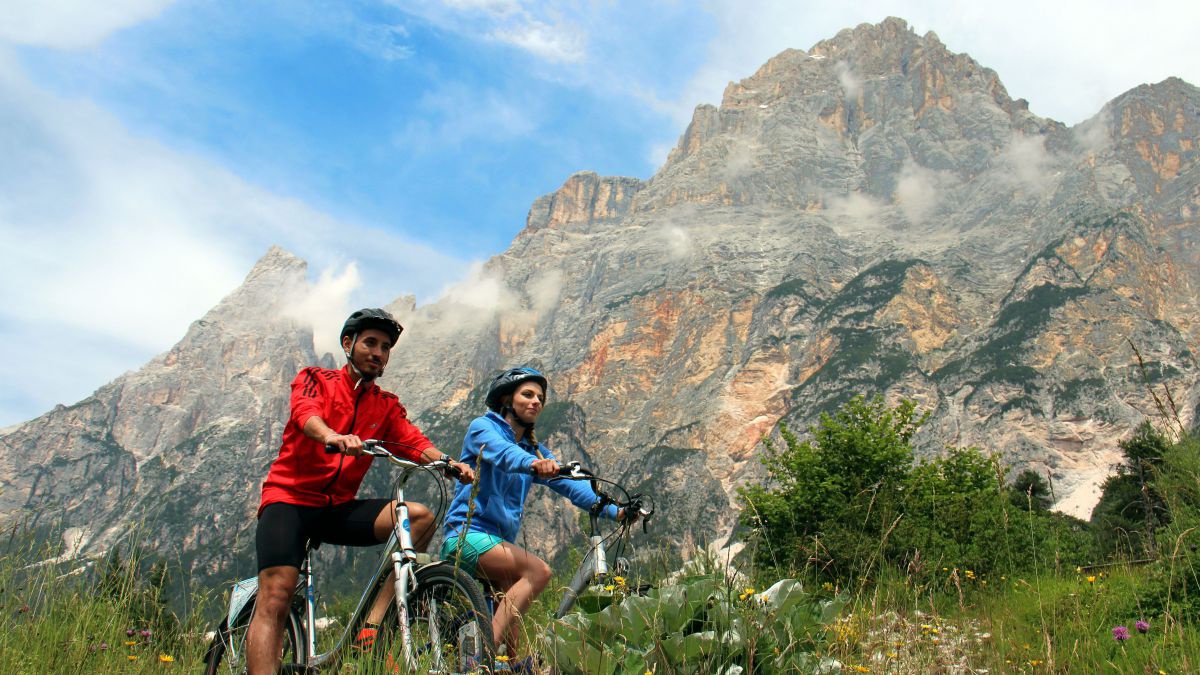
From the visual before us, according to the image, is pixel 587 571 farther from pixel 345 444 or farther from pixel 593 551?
pixel 345 444

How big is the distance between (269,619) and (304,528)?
50cm

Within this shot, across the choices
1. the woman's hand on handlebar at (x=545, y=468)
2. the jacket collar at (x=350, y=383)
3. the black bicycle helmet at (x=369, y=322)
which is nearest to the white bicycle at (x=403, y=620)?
the woman's hand on handlebar at (x=545, y=468)

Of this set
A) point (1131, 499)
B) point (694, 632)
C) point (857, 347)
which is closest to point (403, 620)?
point (694, 632)

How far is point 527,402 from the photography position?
204 inches

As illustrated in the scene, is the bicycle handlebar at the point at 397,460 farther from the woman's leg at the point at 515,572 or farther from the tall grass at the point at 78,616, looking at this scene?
the tall grass at the point at 78,616

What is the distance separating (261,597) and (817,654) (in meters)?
2.93

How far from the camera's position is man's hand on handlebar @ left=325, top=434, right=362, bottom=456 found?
13.6ft

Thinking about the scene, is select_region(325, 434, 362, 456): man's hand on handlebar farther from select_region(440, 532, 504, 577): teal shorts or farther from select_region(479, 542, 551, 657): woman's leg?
select_region(479, 542, 551, 657): woman's leg

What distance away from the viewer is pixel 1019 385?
5399 inches

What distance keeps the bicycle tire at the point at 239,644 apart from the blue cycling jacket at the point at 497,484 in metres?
1.02

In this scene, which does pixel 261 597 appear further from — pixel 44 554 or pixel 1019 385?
pixel 1019 385

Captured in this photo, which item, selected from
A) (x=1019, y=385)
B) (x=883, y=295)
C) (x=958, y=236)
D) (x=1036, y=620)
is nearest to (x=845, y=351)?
(x=883, y=295)

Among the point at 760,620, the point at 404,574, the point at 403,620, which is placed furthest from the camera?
the point at 404,574

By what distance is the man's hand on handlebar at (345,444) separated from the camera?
415 centimetres
